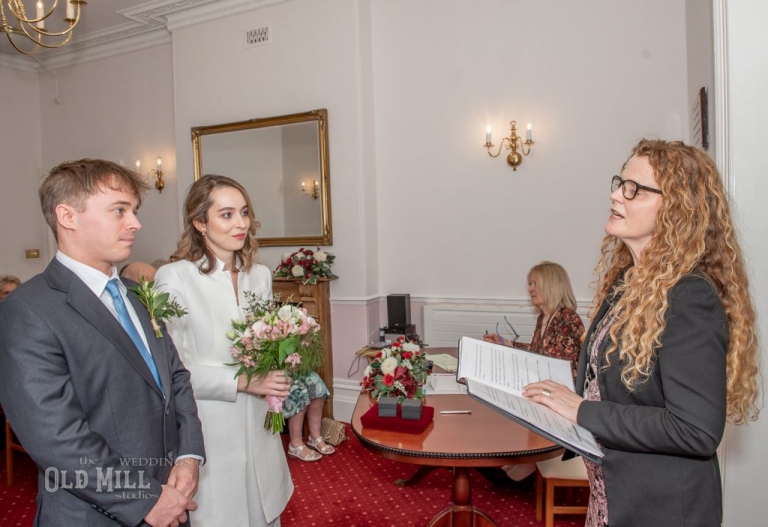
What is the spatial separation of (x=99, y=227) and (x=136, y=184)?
213mm

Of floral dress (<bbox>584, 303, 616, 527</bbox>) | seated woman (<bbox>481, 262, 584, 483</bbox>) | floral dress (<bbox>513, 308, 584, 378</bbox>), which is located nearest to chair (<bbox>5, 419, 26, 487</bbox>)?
seated woman (<bbox>481, 262, 584, 483</bbox>)

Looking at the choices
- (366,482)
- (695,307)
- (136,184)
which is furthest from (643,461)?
(366,482)

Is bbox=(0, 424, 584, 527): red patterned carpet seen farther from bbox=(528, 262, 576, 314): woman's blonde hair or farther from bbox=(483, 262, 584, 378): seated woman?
bbox=(528, 262, 576, 314): woman's blonde hair

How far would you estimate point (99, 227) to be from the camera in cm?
143

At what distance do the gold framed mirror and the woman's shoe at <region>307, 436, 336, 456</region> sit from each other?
5.91 feet

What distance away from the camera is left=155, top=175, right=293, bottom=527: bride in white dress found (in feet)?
6.15

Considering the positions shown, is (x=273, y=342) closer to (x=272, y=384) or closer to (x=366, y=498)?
(x=272, y=384)

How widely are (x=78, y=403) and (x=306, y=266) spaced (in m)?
3.34

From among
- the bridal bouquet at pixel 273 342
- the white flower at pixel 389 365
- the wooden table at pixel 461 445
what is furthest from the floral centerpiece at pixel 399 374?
the bridal bouquet at pixel 273 342

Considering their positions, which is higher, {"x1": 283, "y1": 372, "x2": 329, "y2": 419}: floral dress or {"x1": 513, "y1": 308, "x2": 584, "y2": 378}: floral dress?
{"x1": 513, "y1": 308, "x2": 584, "y2": 378}: floral dress

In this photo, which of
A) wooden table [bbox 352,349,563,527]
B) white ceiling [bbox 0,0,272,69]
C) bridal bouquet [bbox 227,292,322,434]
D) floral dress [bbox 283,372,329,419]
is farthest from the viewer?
white ceiling [bbox 0,0,272,69]

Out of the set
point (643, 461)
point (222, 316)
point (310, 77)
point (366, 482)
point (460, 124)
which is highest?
point (310, 77)

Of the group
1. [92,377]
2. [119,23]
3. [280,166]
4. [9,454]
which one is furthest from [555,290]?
[119,23]

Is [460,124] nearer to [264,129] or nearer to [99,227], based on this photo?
[264,129]
